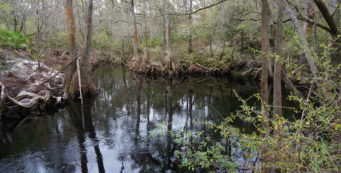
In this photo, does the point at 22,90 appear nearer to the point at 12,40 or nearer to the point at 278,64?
the point at 12,40

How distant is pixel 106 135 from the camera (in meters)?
6.89

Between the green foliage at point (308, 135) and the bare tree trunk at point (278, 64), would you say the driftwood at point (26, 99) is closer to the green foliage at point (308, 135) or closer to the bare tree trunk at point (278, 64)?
the green foliage at point (308, 135)

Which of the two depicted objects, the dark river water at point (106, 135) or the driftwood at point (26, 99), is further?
the driftwood at point (26, 99)

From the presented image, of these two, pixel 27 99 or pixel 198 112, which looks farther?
pixel 198 112

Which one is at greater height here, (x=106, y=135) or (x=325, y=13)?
(x=325, y=13)

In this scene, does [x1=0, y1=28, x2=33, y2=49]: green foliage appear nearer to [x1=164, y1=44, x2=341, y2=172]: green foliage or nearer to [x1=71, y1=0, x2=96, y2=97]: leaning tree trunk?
[x1=71, y1=0, x2=96, y2=97]: leaning tree trunk

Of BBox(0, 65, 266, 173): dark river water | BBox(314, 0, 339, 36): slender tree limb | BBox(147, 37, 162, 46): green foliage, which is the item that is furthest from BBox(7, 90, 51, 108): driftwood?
BBox(147, 37, 162, 46): green foliage

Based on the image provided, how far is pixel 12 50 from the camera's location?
12.1m

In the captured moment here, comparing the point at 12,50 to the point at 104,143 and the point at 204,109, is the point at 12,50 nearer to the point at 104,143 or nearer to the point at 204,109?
the point at 104,143

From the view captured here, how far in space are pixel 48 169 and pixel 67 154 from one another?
2.30ft

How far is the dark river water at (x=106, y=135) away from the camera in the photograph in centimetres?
506

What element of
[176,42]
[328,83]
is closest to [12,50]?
[328,83]

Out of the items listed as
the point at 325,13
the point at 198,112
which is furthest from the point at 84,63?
the point at 325,13

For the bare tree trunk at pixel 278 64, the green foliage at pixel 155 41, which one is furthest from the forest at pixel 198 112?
the green foliage at pixel 155 41
